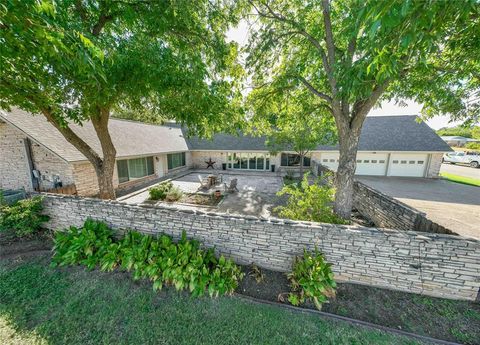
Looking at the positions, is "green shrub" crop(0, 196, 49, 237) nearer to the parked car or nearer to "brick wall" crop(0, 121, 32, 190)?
"brick wall" crop(0, 121, 32, 190)

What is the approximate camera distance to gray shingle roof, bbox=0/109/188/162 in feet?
27.2

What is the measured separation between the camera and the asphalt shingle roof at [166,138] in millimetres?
8633

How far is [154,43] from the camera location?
15.2 ft

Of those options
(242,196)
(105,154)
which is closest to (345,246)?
(242,196)

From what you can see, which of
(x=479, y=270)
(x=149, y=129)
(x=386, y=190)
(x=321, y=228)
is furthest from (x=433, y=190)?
(x=149, y=129)

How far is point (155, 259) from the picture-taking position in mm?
4289

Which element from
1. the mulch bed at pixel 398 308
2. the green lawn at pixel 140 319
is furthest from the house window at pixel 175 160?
the mulch bed at pixel 398 308

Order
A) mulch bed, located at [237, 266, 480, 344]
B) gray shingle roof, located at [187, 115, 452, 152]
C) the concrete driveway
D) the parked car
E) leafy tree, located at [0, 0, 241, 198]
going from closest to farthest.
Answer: mulch bed, located at [237, 266, 480, 344]
leafy tree, located at [0, 0, 241, 198]
the concrete driveway
gray shingle roof, located at [187, 115, 452, 152]
the parked car

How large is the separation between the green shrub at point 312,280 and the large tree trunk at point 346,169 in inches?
102

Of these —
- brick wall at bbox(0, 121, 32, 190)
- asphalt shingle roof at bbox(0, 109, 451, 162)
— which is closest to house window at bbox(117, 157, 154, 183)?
asphalt shingle roof at bbox(0, 109, 451, 162)

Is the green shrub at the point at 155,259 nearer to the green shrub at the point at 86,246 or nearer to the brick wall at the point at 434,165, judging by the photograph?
the green shrub at the point at 86,246

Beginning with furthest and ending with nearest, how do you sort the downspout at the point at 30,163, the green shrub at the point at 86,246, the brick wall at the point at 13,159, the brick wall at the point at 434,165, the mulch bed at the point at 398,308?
the brick wall at the point at 434,165, the brick wall at the point at 13,159, the downspout at the point at 30,163, the green shrub at the point at 86,246, the mulch bed at the point at 398,308

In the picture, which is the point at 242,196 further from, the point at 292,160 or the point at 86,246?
the point at 292,160

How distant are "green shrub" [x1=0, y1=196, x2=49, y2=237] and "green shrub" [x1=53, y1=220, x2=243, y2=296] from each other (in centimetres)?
148
